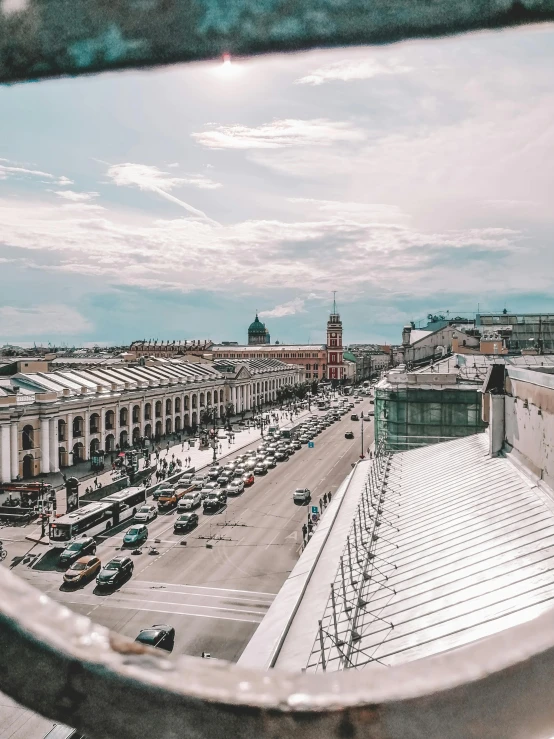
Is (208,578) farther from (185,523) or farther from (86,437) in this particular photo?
(86,437)

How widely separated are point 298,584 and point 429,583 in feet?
13.9

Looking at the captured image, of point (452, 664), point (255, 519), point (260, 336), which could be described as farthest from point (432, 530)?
point (260, 336)

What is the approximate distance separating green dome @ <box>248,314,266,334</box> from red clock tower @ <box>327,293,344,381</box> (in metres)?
48.2

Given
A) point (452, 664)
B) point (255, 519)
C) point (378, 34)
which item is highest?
point (378, 34)

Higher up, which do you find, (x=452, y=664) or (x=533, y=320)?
(x=533, y=320)

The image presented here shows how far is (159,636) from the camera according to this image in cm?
1564

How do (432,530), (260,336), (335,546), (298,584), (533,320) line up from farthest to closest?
(260,336)
(533,320)
(335,546)
(298,584)
(432,530)

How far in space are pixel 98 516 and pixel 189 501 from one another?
5573mm

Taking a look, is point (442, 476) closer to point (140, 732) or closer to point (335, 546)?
point (335, 546)

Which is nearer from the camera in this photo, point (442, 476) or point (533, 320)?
point (442, 476)

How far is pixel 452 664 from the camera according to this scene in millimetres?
1002

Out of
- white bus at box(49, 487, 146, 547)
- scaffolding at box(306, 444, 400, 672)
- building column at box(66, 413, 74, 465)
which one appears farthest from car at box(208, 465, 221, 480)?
scaffolding at box(306, 444, 400, 672)

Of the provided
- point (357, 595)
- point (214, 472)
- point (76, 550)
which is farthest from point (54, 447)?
point (357, 595)

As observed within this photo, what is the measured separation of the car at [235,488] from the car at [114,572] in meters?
13.1
